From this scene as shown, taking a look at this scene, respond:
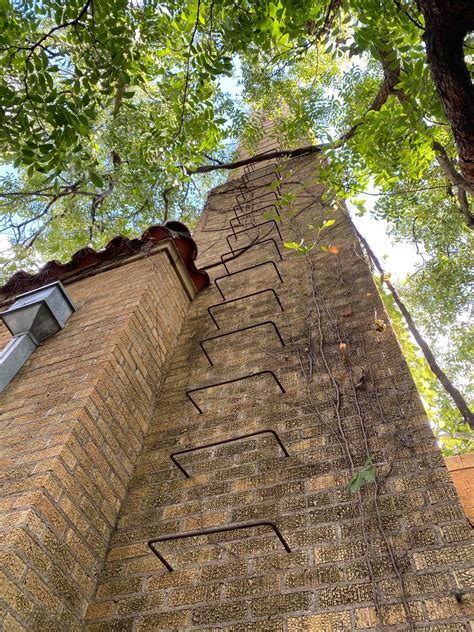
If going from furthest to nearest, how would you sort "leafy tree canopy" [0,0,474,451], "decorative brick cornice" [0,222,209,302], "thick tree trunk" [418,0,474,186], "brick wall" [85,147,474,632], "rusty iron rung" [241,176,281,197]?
1. "rusty iron rung" [241,176,281,197]
2. "decorative brick cornice" [0,222,209,302]
3. "leafy tree canopy" [0,0,474,451]
4. "thick tree trunk" [418,0,474,186]
5. "brick wall" [85,147,474,632]

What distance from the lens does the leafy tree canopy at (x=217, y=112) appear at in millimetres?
3342

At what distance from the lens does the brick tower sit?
1956mm

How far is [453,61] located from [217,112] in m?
5.87

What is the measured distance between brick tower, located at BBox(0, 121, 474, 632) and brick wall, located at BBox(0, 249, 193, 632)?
0.01m

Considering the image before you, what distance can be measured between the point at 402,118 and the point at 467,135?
1.76 meters

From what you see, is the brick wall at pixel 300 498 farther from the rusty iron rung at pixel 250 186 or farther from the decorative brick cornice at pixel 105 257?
the rusty iron rung at pixel 250 186

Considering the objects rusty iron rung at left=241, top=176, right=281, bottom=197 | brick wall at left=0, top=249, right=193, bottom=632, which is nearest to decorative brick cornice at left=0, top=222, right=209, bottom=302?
brick wall at left=0, top=249, right=193, bottom=632

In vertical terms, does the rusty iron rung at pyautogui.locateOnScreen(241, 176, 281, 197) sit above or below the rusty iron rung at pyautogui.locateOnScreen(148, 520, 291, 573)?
above

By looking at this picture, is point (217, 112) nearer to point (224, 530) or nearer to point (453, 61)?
point (453, 61)

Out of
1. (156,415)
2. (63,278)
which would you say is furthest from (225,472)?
(63,278)

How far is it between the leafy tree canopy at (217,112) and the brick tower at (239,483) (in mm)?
1304

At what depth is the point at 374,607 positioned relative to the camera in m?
1.81

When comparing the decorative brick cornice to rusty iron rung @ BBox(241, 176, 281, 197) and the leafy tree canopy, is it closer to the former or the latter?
the leafy tree canopy

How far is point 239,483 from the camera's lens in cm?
264
